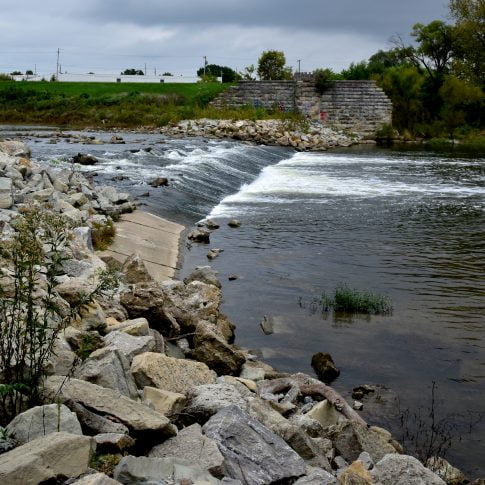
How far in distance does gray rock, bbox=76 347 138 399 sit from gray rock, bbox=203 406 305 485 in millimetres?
765

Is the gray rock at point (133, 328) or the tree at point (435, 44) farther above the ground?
the tree at point (435, 44)

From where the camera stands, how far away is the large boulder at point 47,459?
11.6 ft

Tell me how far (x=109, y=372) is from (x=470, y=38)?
60.6 m

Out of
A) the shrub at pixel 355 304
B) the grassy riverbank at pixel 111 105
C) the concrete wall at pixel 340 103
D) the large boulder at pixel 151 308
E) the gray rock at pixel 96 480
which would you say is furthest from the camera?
the concrete wall at pixel 340 103

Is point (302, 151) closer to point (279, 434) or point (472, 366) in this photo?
point (472, 366)

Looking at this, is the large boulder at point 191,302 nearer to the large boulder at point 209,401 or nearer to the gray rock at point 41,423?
the large boulder at point 209,401

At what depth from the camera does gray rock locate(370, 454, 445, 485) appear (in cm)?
505

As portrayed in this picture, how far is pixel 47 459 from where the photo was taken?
3.69m

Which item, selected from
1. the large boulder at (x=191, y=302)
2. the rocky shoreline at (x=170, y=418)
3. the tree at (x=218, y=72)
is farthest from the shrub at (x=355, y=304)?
the tree at (x=218, y=72)

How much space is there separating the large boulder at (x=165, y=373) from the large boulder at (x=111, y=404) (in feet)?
2.68

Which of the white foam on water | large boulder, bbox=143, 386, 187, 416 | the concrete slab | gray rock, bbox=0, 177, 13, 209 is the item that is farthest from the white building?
large boulder, bbox=143, 386, 187, 416

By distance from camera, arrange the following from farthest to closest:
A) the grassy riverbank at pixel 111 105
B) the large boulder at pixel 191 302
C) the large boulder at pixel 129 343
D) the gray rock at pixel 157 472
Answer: the grassy riverbank at pixel 111 105
the large boulder at pixel 191 302
the large boulder at pixel 129 343
the gray rock at pixel 157 472

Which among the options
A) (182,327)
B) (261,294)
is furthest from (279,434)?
(261,294)

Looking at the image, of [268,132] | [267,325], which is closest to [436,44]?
[268,132]
